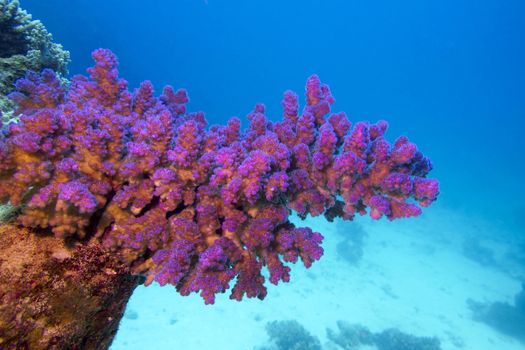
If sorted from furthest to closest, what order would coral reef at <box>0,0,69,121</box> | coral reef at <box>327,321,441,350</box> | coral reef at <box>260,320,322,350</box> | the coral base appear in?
1. coral reef at <box>327,321,441,350</box>
2. coral reef at <box>260,320,322,350</box>
3. coral reef at <box>0,0,69,121</box>
4. the coral base

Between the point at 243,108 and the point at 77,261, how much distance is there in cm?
13931

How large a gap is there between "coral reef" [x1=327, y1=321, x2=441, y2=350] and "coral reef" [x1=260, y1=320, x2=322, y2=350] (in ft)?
5.02

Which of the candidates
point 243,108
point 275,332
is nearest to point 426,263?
point 275,332

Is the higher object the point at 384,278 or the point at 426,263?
the point at 426,263

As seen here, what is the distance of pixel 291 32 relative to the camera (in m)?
196

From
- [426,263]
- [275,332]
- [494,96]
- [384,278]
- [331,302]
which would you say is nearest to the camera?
[275,332]

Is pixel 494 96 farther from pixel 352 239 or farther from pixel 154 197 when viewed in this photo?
pixel 154 197

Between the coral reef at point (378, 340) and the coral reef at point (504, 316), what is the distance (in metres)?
7.12

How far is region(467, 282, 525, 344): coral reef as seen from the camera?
2149cm

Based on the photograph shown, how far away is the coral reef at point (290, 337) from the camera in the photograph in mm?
15836

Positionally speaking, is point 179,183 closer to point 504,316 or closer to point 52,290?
point 52,290

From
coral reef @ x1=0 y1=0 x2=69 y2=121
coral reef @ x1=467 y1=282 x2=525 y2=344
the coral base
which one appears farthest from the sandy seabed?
the coral base

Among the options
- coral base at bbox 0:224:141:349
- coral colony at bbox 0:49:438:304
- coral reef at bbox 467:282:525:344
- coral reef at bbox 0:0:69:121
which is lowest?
coral base at bbox 0:224:141:349

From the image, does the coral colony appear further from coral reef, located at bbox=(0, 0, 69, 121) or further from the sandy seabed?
the sandy seabed
